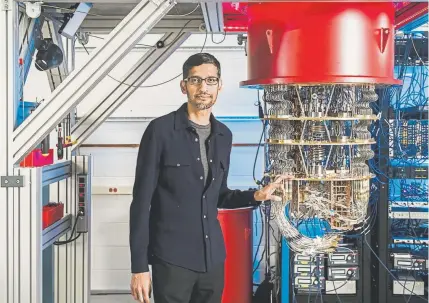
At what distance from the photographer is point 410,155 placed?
371 centimetres

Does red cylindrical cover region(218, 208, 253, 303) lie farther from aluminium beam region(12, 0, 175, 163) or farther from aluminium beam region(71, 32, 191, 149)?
aluminium beam region(12, 0, 175, 163)

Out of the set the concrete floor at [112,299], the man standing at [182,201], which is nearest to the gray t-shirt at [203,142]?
the man standing at [182,201]

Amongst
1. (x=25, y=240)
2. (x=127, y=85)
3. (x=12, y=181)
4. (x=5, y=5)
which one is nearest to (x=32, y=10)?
(x=5, y=5)

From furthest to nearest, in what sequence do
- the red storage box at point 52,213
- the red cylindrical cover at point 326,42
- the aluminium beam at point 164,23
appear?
the aluminium beam at point 164,23, the red storage box at point 52,213, the red cylindrical cover at point 326,42

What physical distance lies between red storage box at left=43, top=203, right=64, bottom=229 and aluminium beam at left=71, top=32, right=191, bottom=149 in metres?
0.42

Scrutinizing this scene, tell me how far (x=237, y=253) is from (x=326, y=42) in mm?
2151

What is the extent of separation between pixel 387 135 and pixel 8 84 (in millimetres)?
2432

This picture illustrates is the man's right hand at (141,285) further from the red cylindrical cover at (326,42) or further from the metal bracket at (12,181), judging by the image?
the red cylindrical cover at (326,42)

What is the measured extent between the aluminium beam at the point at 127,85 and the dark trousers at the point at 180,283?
57.3 inches

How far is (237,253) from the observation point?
3836 millimetres

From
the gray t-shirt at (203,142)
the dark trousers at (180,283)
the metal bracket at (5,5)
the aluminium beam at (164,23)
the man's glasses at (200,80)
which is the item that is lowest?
the dark trousers at (180,283)

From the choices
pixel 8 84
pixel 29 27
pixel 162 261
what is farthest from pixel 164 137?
pixel 29 27

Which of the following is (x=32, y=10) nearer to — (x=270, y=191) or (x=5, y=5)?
(x=5, y=5)

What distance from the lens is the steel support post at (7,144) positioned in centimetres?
229
